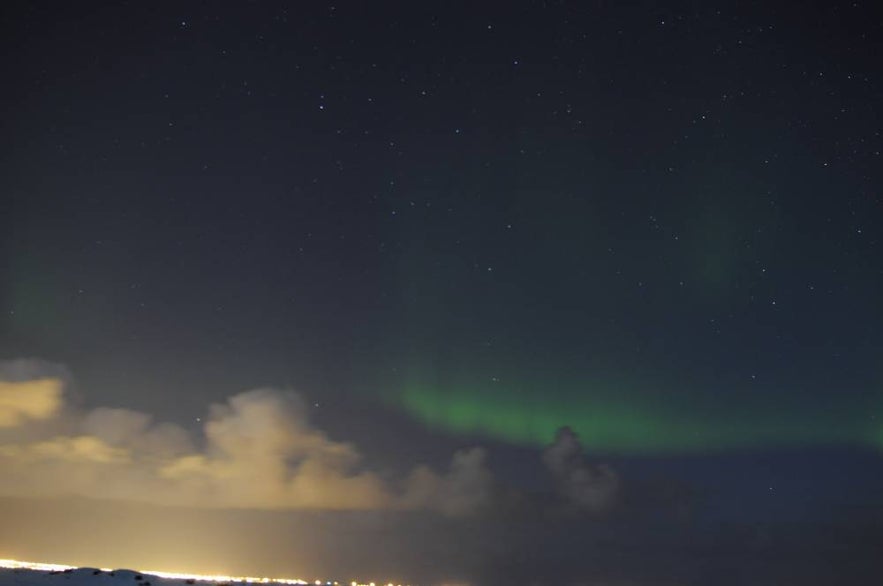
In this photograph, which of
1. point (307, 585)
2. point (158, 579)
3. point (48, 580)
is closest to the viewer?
point (48, 580)

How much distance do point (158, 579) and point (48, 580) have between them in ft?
58.0

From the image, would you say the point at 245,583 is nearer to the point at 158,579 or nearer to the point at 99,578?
the point at 158,579

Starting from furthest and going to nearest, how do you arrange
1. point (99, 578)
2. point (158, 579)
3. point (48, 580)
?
1. point (158, 579)
2. point (99, 578)
3. point (48, 580)

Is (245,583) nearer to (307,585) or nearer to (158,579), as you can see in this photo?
(158,579)

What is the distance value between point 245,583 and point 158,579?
9.32 meters

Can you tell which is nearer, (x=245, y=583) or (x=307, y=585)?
(x=245, y=583)

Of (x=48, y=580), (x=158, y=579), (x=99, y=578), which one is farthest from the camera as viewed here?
(x=158, y=579)

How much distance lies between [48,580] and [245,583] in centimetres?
2345

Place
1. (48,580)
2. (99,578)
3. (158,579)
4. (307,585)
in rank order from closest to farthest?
(48,580) < (99,578) < (158,579) < (307,585)

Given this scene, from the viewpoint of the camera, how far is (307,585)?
11088cm

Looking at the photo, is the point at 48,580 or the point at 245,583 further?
Result: the point at 245,583

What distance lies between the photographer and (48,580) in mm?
64250

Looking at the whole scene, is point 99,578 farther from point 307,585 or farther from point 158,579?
point 307,585

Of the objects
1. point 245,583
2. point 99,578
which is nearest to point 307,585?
point 245,583
